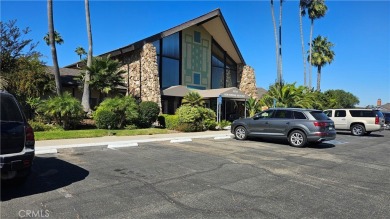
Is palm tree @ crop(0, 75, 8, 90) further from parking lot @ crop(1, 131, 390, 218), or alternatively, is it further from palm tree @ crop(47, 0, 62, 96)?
parking lot @ crop(1, 131, 390, 218)

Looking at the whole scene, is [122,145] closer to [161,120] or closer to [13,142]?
[13,142]

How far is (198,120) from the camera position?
65.3ft

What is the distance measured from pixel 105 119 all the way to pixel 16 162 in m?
12.6

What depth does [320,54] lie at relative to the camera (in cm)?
4934

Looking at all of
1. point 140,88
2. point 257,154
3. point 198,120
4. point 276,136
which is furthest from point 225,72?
point 257,154

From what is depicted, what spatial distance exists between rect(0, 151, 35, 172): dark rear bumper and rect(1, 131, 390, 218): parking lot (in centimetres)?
51

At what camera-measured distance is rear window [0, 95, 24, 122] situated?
5.26 m

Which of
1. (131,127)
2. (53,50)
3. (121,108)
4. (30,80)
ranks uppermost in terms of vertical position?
(53,50)

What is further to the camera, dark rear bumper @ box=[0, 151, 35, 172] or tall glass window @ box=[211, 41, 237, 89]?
tall glass window @ box=[211, 41, 237, 89]

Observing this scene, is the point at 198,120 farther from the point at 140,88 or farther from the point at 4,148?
the point at 4,148

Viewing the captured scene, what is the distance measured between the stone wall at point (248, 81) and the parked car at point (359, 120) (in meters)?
12.3

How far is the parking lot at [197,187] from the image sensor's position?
487 centimetres

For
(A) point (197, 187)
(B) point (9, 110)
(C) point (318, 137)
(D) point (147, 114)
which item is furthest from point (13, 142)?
(D) point (147, 114)

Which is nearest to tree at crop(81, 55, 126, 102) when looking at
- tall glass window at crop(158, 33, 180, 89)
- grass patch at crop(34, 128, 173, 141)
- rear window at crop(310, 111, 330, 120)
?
tall glass window at crop(158, 33, 180, 89)
